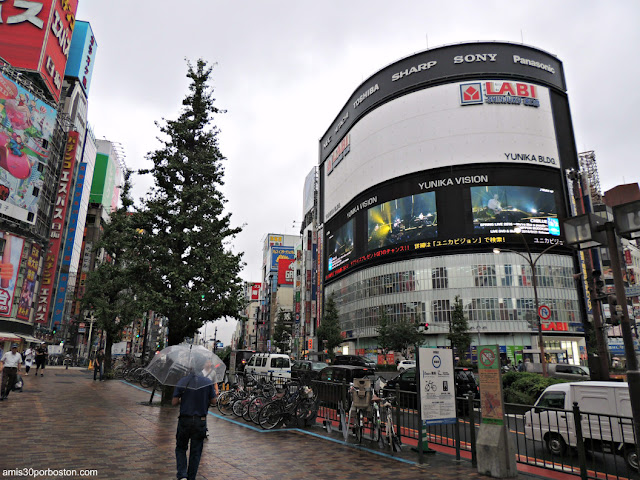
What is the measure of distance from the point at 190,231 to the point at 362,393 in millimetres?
10473

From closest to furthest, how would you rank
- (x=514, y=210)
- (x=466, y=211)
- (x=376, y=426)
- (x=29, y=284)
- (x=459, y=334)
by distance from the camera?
(x=376, y=426)
(x=29, y=284)
(x=459, y=334)
(x=514, y=210)
(x=466, y=211)

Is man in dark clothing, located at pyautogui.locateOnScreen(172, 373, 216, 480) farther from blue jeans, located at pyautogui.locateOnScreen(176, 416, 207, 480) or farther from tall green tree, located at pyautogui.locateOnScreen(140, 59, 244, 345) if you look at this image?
tall green tree, located at pyautogui.locateOnScreen(140, 59, 244, 345)

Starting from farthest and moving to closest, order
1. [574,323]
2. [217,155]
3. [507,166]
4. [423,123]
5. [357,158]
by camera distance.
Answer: [357,158]
[423,123]
[507,166]
[574,323]
[217,155]

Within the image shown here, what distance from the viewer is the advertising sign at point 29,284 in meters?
Answer: 46.1

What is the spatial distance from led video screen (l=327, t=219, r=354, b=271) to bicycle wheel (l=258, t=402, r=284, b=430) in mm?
69056

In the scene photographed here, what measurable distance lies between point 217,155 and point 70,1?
55.7 metres

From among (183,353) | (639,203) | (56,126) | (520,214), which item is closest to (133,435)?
(183,353)

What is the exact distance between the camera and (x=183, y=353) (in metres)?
6.87

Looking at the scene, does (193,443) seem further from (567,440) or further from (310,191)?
(310,191)

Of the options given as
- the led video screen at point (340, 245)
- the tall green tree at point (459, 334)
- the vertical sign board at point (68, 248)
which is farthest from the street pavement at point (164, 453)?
the led video screen at point (340, 245)

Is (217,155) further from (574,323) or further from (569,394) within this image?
(574,323)

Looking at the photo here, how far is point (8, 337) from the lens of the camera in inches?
1642

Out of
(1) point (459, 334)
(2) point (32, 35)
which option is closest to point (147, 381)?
(1) point (459, 334)

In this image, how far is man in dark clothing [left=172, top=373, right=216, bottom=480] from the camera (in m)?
5.91
